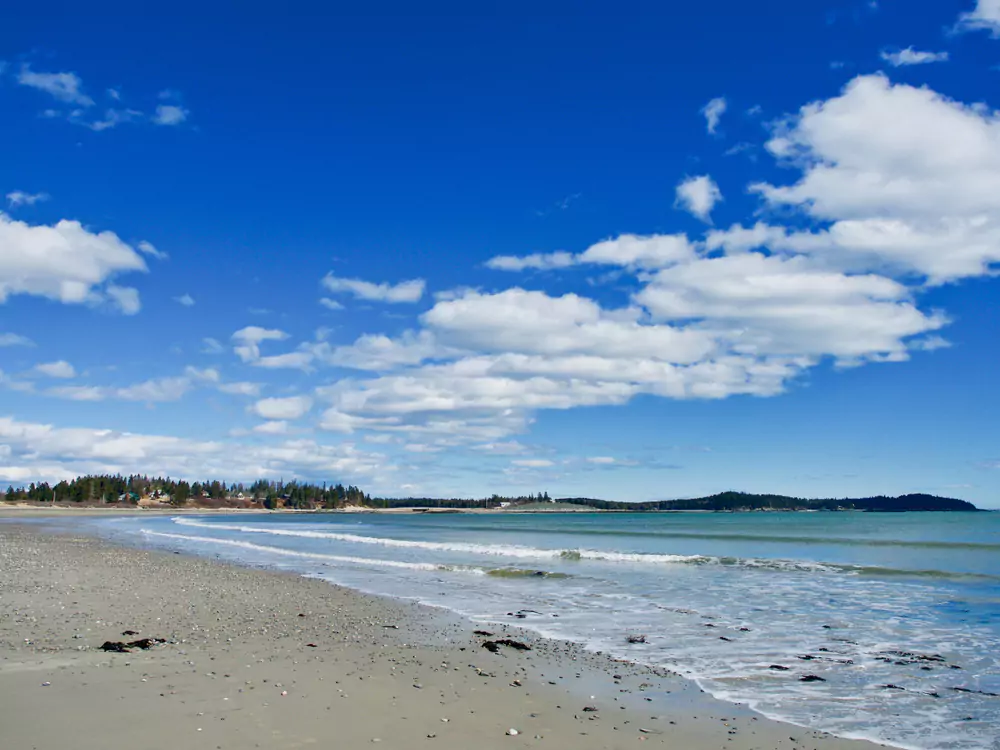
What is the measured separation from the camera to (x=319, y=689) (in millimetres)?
9766

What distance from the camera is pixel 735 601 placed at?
21438 millimetres

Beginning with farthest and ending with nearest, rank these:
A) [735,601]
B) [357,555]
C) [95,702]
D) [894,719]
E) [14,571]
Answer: [357,555] → [14,571] → [735,601] → [894,719] → [95,702]

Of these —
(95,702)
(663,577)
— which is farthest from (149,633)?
(663,577)

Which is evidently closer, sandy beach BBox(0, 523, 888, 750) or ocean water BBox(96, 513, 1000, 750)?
sandy beach BBox(0, 523, 888, 750)

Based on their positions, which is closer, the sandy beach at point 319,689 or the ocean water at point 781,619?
the sandy beach at point 319,689

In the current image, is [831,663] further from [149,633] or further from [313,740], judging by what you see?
[149,633]

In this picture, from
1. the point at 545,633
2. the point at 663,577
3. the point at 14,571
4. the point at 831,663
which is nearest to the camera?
the point at 831,663

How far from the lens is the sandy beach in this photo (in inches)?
311

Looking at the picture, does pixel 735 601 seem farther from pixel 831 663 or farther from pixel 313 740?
pixel 313 740

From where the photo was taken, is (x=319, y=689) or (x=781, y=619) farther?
(x=781, y=619)

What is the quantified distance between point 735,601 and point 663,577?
7.54 m

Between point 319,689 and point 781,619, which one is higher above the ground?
point 319,689

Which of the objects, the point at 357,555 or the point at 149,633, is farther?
the point at 357,555

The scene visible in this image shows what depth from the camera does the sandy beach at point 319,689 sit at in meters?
7.89
